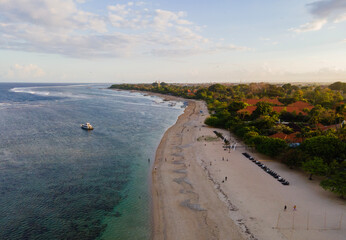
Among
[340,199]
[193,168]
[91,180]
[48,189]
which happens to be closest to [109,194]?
[91,180]

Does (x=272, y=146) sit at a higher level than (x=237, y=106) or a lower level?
lower

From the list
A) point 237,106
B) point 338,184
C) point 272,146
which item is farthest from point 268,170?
point 237,106

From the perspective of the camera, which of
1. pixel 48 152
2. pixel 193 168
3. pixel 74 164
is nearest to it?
pixel 193 168

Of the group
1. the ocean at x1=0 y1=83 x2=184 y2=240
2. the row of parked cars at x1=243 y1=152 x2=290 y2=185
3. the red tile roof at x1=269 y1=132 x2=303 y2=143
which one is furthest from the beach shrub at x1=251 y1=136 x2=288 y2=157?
the ocean at x1=0 y1=83 x2=184 y2=240

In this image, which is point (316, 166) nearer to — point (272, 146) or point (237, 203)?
point (272, 146)

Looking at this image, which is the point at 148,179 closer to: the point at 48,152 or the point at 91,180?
the point at 91,180

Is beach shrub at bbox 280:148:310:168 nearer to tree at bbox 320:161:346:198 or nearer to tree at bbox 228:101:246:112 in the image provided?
tree at bbox 320:161:346:198
